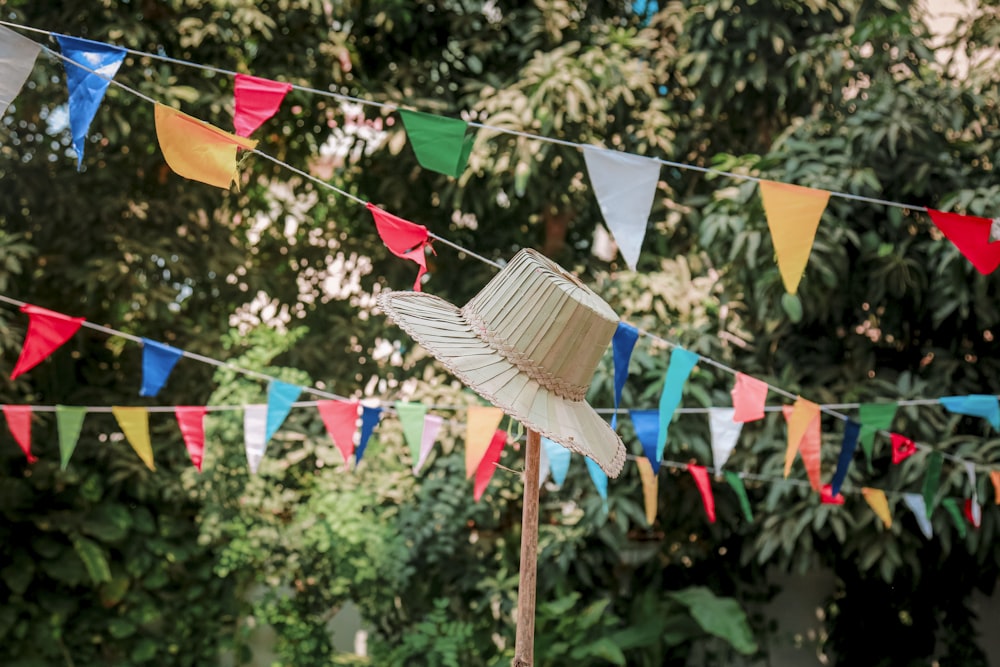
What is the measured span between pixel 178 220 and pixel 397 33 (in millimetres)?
1463

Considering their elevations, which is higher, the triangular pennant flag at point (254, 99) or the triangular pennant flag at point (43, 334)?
the triangular pennant flag at point (254, 99)

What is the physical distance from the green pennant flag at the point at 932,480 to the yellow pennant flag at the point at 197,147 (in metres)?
2.88

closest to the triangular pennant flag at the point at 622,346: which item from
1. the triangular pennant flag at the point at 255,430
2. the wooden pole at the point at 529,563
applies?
the wooden pole at the point at 529,563

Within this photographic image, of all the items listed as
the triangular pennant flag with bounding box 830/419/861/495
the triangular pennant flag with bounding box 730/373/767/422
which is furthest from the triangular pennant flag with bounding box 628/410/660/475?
the triangular pennant flag with bounding box 830/419/861/495

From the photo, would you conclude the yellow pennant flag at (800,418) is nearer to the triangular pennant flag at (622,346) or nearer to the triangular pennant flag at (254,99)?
the triangular pennant flag at (622,346)

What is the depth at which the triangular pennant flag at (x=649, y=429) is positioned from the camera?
3.66 m

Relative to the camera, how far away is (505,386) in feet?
7.04

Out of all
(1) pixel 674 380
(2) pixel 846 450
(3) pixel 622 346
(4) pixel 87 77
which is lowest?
(2) pixel 846 450

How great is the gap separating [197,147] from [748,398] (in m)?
2.00

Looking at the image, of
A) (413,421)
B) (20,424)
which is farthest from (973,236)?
(20,424)

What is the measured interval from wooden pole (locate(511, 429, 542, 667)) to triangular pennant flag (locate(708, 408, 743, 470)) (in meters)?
1.75

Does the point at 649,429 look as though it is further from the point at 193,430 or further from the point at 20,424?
the point at 20,424

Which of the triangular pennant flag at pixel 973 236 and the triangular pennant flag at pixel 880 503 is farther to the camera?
the triangular pennant flag at pixel 880 503

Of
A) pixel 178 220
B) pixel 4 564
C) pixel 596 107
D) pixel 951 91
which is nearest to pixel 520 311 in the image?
pixel 596 107
